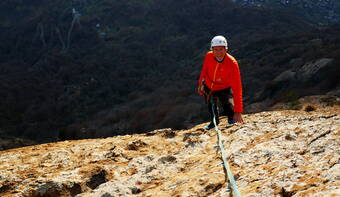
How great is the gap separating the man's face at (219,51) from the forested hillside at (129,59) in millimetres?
14584

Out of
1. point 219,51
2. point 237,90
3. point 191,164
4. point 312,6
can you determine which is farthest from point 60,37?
point 312,6

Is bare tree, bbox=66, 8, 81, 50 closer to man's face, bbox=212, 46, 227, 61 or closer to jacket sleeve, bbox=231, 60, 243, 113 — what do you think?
man's face, bbox=212, 46, 227, 61

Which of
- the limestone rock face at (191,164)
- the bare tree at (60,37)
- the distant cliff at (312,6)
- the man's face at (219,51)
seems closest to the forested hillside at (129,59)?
the bare tree at (60,37)

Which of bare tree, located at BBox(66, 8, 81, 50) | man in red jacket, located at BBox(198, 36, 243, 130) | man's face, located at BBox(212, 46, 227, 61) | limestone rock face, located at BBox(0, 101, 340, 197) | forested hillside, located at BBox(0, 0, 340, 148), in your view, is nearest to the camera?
limestone rock face, located at BBox(0, 101, 340, 197)

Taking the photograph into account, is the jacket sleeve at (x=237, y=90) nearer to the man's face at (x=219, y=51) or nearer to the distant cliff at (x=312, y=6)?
the man's face at (x=219, y=51)

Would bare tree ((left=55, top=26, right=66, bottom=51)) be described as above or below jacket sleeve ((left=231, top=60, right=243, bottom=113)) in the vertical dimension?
above

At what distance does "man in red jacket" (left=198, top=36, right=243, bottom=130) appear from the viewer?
5.17 metres

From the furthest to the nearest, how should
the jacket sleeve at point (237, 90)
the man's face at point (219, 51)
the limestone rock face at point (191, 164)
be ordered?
the man's face at point (219, 51) → the jacket sleeve at point (237, 90) → the limestone rock face at point (191, 164)

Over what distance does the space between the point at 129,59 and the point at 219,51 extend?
47.0 metres

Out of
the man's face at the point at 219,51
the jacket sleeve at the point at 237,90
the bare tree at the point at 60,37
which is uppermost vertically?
the bare tree at the point at 60,37

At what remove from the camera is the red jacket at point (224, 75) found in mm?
5137

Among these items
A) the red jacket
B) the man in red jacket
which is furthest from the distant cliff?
the red jacket

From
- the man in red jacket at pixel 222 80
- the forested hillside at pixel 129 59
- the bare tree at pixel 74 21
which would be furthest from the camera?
the bare tree at pixel 74 21

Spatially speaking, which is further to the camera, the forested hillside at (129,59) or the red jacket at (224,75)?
the forested hillside at (129,59)
